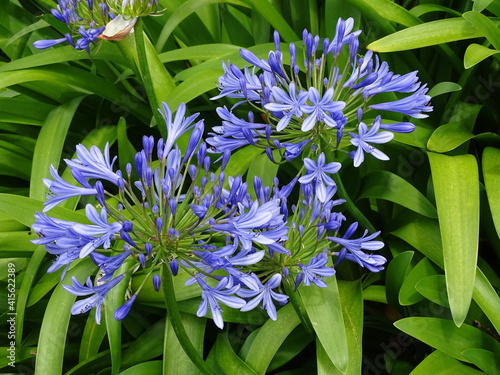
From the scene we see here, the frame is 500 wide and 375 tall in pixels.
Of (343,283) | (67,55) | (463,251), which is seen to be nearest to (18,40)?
(67,55)

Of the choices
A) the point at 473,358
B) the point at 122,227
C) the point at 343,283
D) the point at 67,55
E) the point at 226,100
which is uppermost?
the point at 67,55

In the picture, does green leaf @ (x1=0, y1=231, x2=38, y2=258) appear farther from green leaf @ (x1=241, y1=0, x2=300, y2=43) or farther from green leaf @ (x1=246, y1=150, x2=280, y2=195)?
green leaf @ (x1=241, y1=0, x2=300, y2=43)

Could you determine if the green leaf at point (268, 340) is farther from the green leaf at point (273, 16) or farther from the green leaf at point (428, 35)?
the green leaf at point (273, 16)

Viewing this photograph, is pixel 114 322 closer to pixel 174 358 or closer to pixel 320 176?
pixel 174 358

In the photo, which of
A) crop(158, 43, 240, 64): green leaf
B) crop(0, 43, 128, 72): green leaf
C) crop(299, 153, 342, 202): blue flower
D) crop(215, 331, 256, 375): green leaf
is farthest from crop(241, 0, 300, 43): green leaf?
crop(215, 331, 256, 375): green leaf

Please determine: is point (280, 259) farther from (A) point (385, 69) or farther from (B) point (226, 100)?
(B) point (226, 100)

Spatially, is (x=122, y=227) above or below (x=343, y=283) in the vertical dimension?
above
